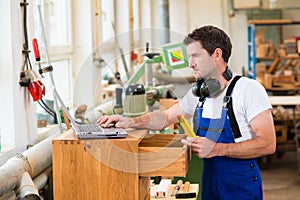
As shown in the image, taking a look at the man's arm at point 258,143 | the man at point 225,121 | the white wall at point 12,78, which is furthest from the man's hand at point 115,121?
the white wall at point 12,78

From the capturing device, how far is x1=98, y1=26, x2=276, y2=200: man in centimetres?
244

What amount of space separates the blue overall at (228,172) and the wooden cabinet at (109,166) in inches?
12.1

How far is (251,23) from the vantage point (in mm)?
7750

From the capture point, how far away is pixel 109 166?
2250mm

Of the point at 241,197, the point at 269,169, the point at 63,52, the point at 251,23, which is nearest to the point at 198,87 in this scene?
the point at 241,197

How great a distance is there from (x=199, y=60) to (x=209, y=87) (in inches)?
4.9

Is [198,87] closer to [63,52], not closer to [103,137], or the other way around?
[103,137]

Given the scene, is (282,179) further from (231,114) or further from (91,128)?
(91,128)

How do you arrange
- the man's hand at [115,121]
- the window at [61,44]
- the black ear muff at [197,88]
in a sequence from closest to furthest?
the man's hand at [115,121]
the black ear muff at [197,88]
the window at [61,44]

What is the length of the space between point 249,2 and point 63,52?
17.8ft

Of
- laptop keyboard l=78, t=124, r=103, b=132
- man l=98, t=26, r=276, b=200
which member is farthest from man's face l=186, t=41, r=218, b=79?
laptop keyboard l=78, t=124, r=103, b=132

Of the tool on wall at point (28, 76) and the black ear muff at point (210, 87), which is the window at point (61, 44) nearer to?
the tool on wall at point (28, 76)

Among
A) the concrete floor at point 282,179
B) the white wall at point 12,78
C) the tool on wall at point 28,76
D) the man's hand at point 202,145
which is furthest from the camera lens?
the concrete floor at point 282,179

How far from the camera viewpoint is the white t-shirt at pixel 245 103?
8.05 ft
